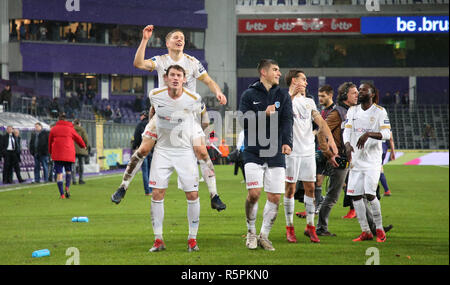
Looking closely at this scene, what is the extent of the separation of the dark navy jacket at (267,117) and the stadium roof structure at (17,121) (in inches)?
651

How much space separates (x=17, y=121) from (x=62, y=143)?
935 centimetres

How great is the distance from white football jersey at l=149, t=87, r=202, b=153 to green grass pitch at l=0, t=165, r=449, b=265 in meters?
1.21

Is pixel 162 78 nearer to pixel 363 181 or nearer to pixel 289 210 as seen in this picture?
pixel 289 210

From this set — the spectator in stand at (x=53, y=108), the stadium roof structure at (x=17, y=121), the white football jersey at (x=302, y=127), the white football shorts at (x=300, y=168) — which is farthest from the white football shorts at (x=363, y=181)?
the spectator in stand at (x=53, y=108)

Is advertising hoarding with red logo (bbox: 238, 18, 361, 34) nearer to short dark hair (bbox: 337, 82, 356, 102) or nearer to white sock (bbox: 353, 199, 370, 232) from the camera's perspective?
short dark hair (bbox: 337, 82, 356, 102)

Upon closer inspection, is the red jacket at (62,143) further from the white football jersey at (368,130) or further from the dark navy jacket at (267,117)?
the dark navy jacket at (267,117)

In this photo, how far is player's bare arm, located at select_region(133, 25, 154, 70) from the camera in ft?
23.9

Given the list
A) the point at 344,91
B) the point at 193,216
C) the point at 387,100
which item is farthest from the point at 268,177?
the point at 387,100

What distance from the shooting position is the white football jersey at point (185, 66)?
7676mm

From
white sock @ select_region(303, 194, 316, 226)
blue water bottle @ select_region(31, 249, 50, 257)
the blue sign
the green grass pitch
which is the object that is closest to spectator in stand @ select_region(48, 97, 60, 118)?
the green grass pitch

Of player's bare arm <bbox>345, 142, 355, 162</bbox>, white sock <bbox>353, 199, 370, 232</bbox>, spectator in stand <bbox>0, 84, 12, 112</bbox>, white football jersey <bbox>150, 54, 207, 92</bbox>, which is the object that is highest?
spectator in stand <bbox>0, 84, 12, 112</bbox>

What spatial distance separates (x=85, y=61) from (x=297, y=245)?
93.5 feet
